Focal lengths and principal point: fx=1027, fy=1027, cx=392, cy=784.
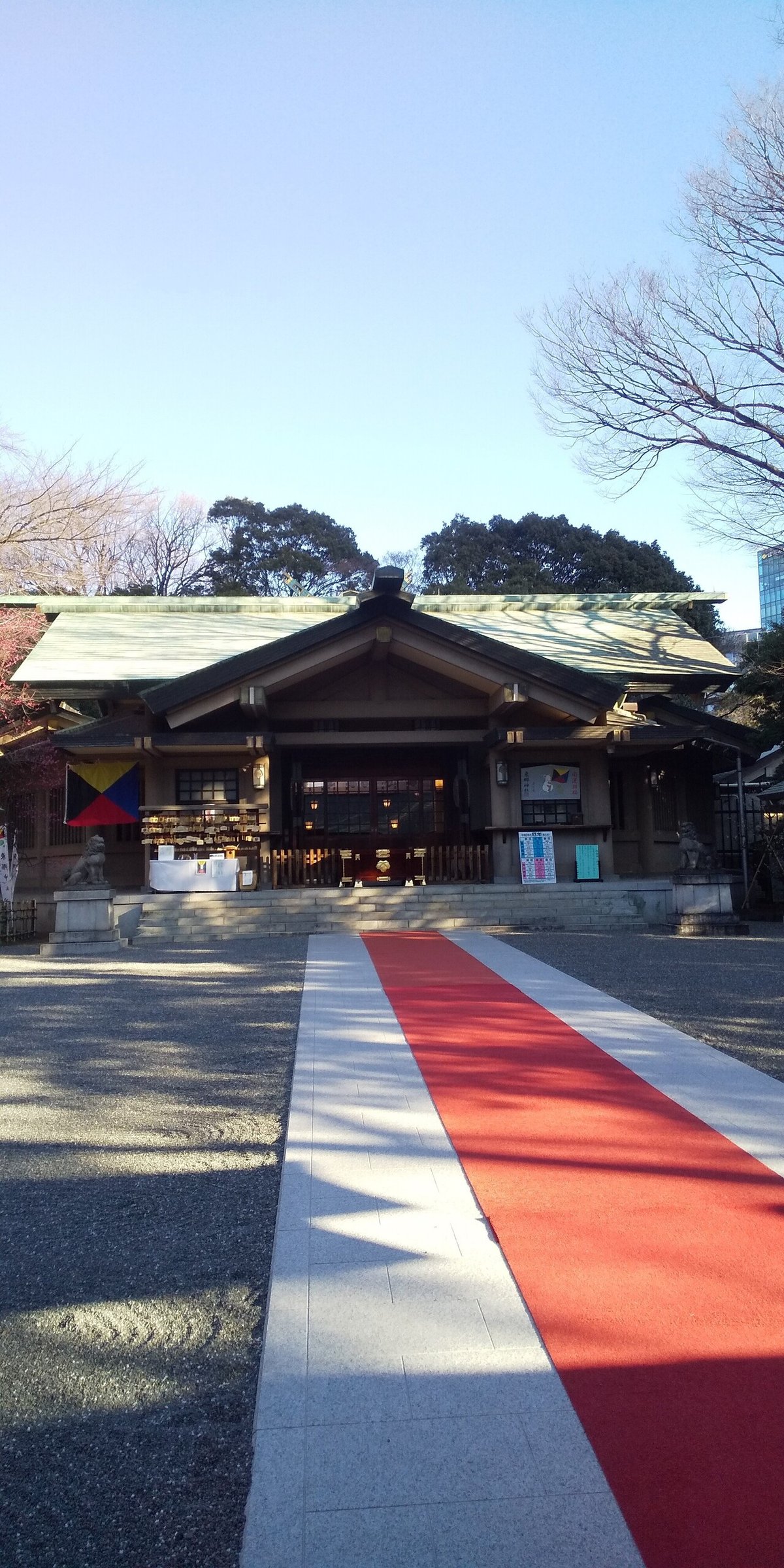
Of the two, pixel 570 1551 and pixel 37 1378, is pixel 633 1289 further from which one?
pixel 37 1378

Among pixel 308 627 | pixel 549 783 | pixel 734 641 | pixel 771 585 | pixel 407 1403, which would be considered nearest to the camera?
pixel 407 1403

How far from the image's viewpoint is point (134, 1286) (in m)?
3.31

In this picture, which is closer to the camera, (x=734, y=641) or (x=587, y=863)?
(x=587, y=863)

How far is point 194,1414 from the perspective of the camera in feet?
8.50

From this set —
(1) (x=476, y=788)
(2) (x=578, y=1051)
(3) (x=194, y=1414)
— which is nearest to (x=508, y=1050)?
(2) (x=578, y=1051)

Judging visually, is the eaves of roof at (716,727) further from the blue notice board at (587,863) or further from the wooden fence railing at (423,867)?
the wooden fence railing at (423,867)

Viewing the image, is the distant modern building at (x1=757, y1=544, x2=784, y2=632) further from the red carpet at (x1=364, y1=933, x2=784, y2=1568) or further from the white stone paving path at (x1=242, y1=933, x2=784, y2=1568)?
the white stone paving path at (x1=242, y1=933, x2=784, y2=1568)

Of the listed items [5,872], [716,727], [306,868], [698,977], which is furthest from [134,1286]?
[716,727]

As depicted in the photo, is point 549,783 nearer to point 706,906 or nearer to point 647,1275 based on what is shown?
point 706,906

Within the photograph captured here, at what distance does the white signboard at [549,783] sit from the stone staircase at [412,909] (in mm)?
1935

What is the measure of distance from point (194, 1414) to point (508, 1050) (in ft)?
13.6

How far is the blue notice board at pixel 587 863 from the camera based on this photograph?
641 inches

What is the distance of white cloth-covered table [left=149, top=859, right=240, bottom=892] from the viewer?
50.9 ft

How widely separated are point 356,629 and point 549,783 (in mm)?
4003
